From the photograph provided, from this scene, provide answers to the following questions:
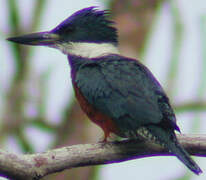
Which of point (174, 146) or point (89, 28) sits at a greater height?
point (89, 28)

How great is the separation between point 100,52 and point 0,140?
2747mm

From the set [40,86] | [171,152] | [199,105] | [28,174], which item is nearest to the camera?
[28,174]

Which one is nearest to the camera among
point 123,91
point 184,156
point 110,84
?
point 184,156

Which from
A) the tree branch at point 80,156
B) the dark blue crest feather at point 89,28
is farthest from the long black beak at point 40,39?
the tree branch at point 80,156

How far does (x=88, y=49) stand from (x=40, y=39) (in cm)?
58

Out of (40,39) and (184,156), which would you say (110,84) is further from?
(40,39)

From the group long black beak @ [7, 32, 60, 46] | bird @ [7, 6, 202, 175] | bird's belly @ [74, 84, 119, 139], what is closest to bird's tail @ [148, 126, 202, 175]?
bird @ [7, 6, 202, 175]

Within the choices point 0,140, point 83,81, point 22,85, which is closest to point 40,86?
point 22,85

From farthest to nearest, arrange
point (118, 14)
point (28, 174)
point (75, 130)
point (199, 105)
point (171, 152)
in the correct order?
point (118, 14)
point (75, 130)
point (199, 105)
point (171, 152)
point (28, 174)

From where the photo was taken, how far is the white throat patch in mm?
6387

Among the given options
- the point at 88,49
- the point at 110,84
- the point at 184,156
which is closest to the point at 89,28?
the point at 88,49

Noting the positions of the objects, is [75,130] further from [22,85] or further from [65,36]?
[65,36]

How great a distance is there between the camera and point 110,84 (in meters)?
5.70

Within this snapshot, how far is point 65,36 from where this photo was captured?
661 cm
